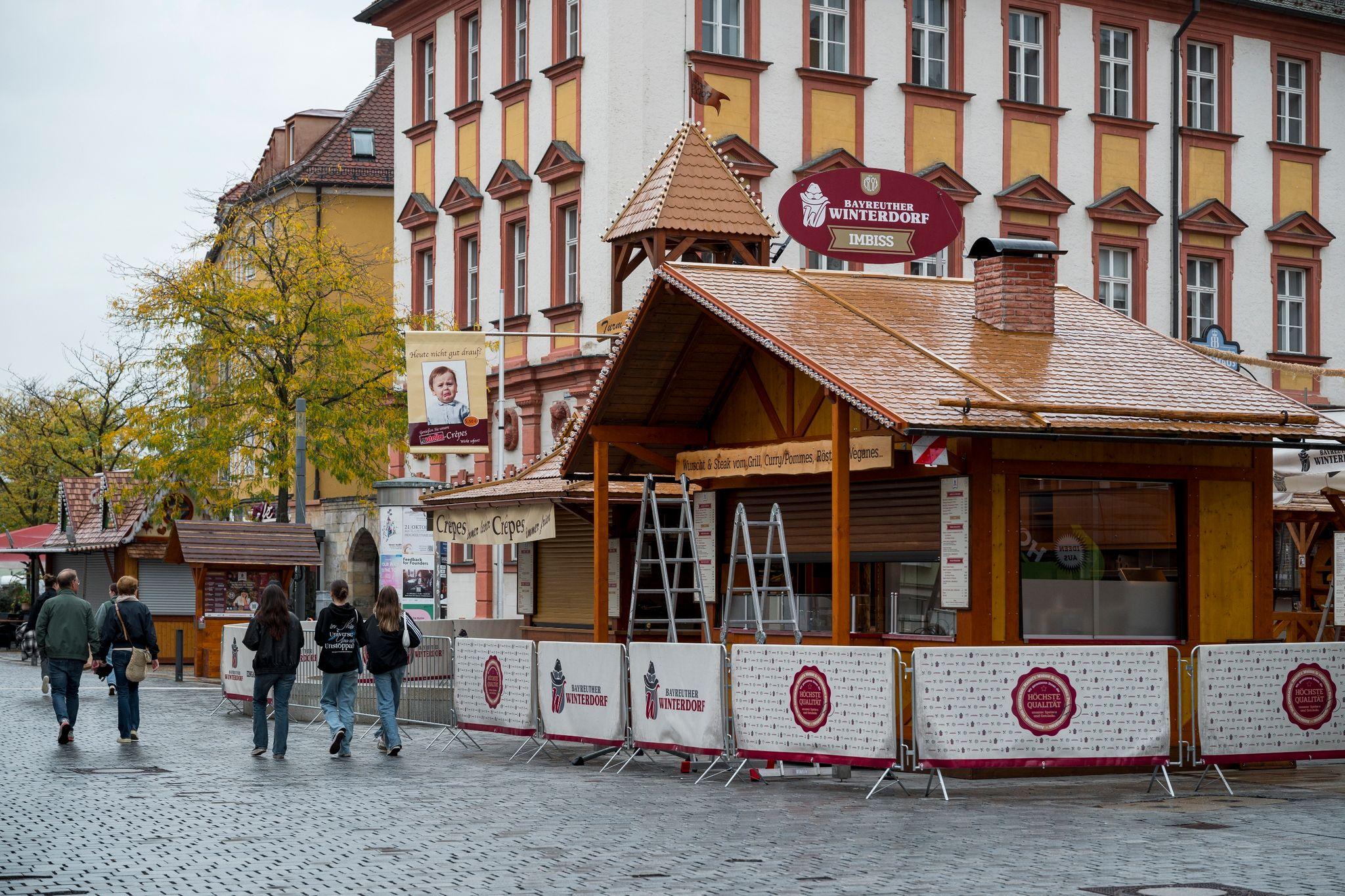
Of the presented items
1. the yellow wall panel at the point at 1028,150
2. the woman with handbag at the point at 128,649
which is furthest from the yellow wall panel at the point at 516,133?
the woman with handbag at the point at 128,649

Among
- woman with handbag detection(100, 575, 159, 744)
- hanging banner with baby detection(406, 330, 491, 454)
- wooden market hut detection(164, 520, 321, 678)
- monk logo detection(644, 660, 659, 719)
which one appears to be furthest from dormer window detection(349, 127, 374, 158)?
monk logo detection(644, 660, 659, 719)

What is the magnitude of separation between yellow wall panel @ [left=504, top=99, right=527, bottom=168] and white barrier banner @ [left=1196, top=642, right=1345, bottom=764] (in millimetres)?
24126

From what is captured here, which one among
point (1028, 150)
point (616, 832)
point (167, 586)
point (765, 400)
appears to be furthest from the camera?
point (167, 586)

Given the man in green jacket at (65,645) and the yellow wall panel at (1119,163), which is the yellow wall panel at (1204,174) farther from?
the man in green jacket at (65,645)

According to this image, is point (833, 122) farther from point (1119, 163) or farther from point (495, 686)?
point (495, 686)

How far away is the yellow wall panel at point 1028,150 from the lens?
125 ft

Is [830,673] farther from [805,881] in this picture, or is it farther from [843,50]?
[843,50]

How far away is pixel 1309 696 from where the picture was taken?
621 inches

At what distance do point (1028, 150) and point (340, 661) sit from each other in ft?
73.8

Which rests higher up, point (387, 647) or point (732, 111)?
point (732, 111)

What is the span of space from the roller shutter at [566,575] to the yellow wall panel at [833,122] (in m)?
12.1

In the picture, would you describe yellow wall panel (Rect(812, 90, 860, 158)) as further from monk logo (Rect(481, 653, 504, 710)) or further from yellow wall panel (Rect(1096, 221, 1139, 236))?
monk logo (Rect(481, 653, 504, 710))

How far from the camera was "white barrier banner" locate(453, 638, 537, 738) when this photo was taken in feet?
62.1

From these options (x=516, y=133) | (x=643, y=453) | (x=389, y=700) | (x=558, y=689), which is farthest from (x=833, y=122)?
(x=558, y=689)
